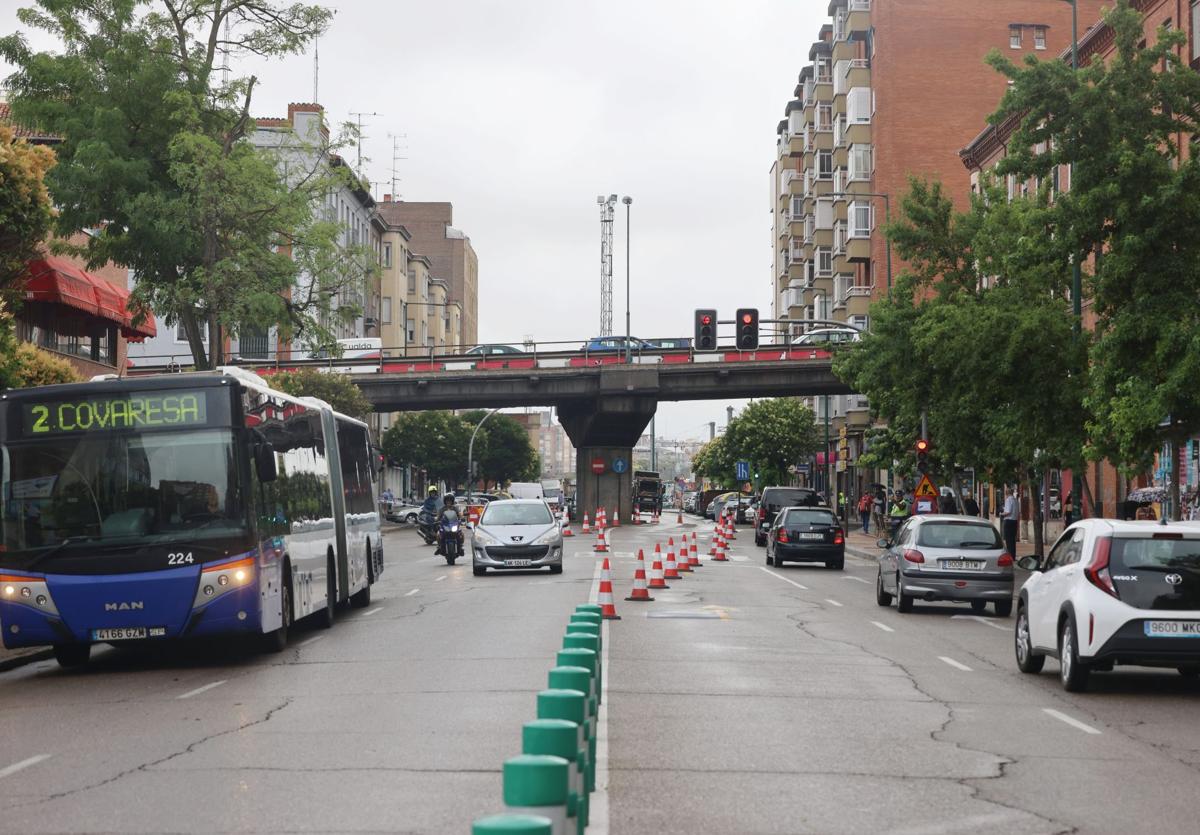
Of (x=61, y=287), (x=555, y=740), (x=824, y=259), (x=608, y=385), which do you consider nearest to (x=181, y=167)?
(x=61, y=287)

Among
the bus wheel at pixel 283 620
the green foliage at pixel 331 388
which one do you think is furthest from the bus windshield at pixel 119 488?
the green foliage at pixel 331 388

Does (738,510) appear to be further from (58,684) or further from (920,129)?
(58,684)

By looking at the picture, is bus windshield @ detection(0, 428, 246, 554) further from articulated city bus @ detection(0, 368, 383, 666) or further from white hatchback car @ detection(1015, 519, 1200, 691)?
white hatchback car @ detection(1015, 519, 1200, 691)

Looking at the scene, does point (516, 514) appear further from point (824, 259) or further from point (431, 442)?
point (431, 442)

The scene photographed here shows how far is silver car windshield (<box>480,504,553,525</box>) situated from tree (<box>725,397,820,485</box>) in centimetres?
6904

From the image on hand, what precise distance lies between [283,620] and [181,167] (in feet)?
49.2

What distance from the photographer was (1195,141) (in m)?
23.3

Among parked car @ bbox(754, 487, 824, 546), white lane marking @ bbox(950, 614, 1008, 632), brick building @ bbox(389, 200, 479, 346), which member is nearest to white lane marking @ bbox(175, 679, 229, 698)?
white lane marking @ bbox(950, 614, 1008, 632)

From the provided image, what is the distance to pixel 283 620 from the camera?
17.9m

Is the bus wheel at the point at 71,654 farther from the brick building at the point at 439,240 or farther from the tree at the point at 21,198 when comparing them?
the brick building at the point at 439,240

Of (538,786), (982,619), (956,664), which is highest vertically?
(538,786)

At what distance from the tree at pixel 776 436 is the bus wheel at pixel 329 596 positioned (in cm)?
8076

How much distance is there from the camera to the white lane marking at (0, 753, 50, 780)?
994cm

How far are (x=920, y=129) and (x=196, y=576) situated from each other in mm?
66796
